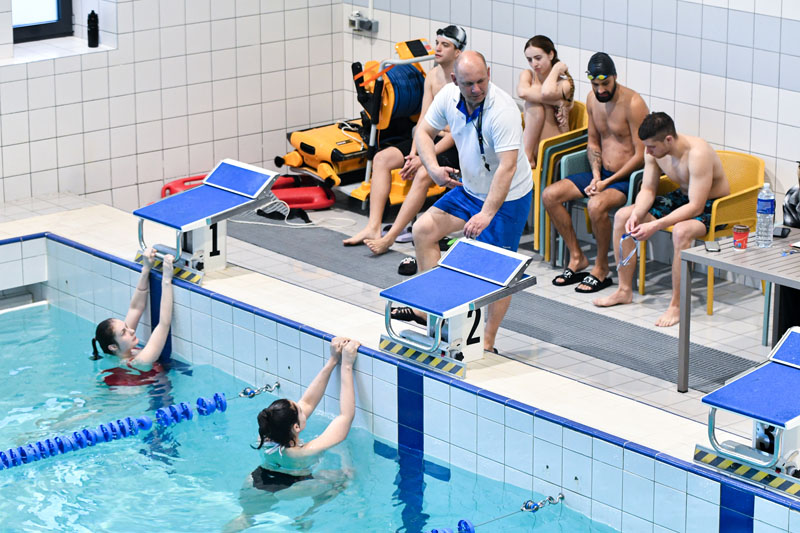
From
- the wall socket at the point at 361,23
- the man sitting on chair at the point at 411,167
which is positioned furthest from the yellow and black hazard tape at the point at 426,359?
the wall socket at the point at 361,23

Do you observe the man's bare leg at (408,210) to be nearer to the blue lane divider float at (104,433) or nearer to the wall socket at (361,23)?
→ the wall socket at (361,23)

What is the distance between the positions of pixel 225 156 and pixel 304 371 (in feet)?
12.7

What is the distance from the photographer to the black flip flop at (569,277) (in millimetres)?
8273

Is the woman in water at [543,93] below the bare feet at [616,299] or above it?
above

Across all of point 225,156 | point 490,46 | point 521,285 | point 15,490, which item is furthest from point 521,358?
point 225,156

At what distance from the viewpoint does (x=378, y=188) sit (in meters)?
9.16

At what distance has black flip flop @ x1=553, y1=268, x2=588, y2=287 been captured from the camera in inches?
326

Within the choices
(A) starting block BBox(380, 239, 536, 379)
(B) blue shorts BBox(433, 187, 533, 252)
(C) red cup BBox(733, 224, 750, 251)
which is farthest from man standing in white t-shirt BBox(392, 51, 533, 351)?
(C) red cup BBox(733, 224, 750, 251)

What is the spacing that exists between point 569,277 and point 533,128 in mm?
1057

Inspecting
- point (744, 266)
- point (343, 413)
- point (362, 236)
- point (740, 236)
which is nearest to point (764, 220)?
point (740, 236)

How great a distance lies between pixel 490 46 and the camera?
31.4 feet

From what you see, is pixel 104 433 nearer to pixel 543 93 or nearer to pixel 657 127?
pixel 657 127

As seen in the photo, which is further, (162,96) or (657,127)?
(162,96)

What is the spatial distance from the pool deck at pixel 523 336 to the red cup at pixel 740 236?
73 cm
